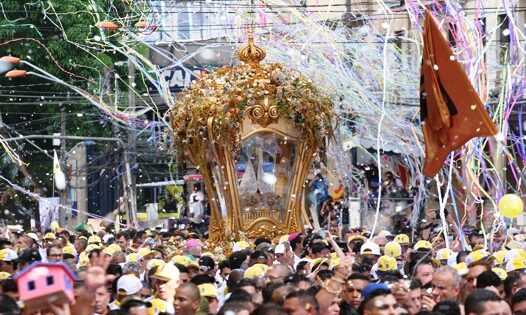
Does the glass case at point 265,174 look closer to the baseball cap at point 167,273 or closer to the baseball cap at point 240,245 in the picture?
the baseball cap at point 240,245

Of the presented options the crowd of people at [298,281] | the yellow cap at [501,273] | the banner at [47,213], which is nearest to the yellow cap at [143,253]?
the crowd of people at [298,281]

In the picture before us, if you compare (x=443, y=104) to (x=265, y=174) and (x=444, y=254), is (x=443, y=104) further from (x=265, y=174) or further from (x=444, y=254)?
(x=265, y=174)

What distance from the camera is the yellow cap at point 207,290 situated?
11.9m

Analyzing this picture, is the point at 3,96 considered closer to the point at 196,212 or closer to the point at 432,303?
the point at 196,212

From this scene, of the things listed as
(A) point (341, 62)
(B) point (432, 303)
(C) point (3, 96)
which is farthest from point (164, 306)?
(C) point (3, 96)

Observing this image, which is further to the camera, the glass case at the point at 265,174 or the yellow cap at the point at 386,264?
the glass case at the point at 265,174

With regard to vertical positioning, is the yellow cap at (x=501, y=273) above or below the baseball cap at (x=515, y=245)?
below

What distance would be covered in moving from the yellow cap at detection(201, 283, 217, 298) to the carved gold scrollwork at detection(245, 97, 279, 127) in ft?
26.2

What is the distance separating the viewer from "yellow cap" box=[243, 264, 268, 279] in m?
13.3

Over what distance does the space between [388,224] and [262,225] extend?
779cm

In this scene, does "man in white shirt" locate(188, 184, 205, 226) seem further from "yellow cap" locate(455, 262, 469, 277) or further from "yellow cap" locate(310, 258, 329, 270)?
"yellow cap" locate(455, 262, 469, 277)

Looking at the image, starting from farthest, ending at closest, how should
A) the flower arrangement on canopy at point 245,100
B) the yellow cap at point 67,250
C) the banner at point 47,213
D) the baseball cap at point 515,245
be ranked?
the banner at point 47,213 → the flower arrangement on canopy at point 245,100 → the yellow cap at point 67,250 → the baseball cap at point 515,245

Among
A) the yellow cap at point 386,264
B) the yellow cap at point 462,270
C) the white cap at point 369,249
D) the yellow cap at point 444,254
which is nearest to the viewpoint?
the yellow cap at point 462,270

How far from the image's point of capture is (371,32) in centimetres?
2548
